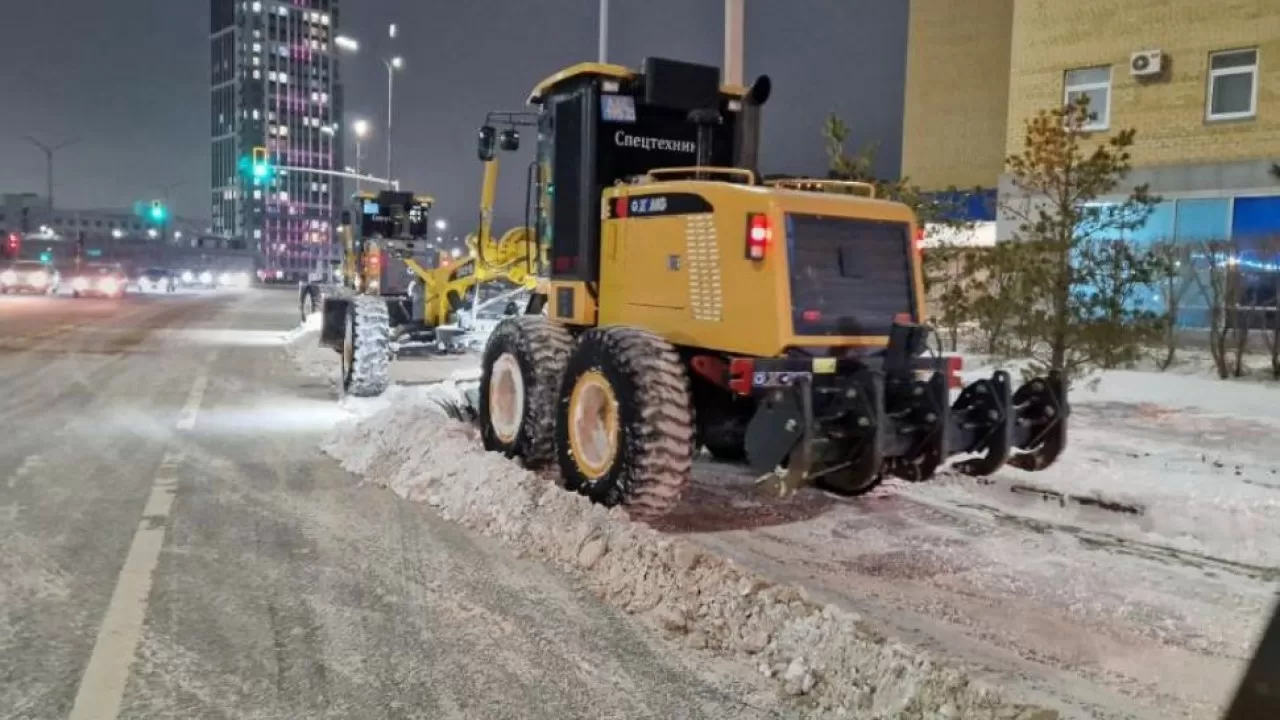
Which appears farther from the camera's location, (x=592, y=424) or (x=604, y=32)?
(x=604, y=32)

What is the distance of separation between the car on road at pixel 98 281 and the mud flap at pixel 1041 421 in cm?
4806

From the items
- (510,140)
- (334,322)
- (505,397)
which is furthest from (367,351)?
(505,397)

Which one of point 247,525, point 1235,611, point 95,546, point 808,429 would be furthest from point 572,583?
point 1235,611

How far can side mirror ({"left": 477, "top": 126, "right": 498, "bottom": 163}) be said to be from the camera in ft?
31.1

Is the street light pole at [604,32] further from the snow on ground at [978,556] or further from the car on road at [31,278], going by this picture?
the car on road at [31,278]

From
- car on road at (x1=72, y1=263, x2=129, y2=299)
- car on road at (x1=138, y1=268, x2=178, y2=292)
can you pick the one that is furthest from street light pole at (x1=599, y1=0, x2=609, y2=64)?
car on road at (x1=138, y1=268, x2=178, y2=292)

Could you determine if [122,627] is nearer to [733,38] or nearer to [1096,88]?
[733,38]

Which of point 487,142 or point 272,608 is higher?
point 487,142

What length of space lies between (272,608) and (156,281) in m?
60.9

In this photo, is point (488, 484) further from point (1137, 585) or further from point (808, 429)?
point (1137, 585)

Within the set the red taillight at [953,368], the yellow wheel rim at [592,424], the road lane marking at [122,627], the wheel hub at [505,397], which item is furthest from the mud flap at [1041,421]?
the road lane marking at [122,627]

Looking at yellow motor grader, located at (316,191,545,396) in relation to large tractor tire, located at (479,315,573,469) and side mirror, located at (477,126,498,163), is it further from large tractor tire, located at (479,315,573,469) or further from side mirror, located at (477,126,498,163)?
large tractor tire, located at (479,315,573,469)

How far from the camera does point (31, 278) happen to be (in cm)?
4931

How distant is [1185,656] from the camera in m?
4.77
